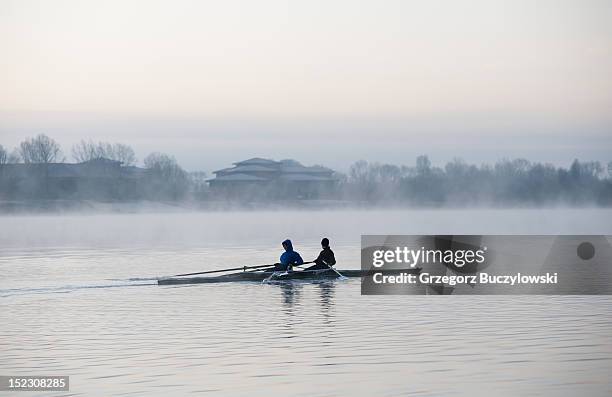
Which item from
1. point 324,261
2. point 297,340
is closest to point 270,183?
point 324,261

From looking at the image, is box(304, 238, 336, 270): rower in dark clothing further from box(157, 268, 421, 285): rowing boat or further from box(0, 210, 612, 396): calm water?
box(0, 210, 612, 396): calm water

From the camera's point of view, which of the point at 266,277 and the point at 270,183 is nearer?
the point at 266,277

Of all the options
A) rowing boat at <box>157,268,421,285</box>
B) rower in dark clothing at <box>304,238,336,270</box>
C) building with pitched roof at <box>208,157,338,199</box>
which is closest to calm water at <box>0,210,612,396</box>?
rowing boat at <box>157,268,421,285</box>

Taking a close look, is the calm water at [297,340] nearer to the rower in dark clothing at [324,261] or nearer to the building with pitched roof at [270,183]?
the rower in dark clothing at [324,261]

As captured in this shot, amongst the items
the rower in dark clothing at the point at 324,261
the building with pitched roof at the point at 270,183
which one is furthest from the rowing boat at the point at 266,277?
the building with pitched roof at the point at 270,183

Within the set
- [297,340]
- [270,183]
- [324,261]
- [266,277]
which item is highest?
[270,183]

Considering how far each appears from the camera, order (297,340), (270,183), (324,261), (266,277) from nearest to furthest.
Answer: (297,340) < (266,277) < (324,261) < (270,183)

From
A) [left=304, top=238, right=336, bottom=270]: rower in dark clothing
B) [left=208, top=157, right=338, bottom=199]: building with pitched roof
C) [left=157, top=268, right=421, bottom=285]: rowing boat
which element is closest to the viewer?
[left=157, top=268, right=421, bottom=285]: rowing boat

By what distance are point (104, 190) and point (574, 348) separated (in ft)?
486

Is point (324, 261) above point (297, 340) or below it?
above

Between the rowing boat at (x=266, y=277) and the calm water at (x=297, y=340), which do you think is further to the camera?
the rowing boat at (x=266, y=277)

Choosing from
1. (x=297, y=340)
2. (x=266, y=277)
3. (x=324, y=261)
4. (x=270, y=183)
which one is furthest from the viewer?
(x=270, y=183)

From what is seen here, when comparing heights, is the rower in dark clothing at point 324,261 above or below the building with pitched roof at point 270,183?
below

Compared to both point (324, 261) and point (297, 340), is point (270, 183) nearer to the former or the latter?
point (324, 261)
